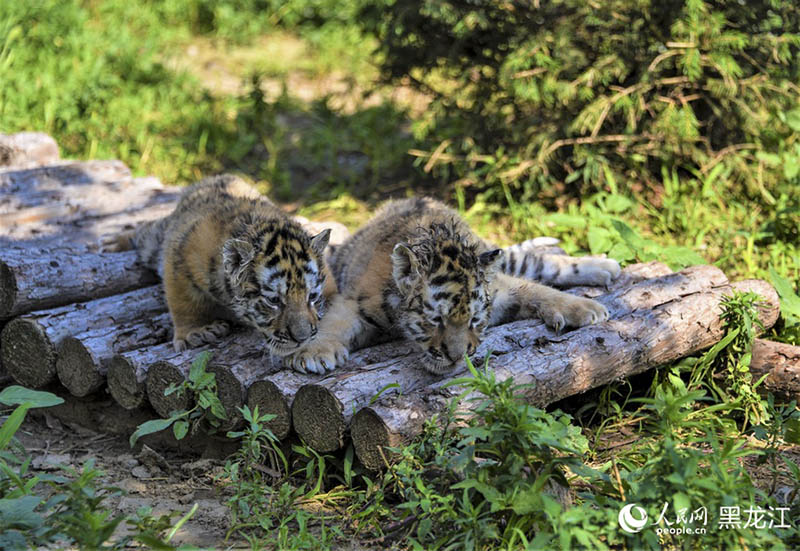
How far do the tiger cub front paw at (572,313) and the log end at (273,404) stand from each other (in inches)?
60.7

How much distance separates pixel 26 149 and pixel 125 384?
3.56 metres

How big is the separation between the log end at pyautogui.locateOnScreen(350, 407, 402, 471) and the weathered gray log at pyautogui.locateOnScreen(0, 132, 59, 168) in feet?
15.1

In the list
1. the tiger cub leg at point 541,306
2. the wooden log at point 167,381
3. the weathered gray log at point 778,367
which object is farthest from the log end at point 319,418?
the weathered gray log at point 778,367

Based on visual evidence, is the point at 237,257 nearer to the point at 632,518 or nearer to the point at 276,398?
the point at 276,398

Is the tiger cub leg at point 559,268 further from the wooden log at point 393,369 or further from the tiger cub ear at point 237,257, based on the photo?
the tiger cub ear at point 237,257

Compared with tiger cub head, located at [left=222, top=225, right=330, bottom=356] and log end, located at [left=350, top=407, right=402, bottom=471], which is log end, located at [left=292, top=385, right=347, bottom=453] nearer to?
log end, located at [left=350, top=407, right=402, bottom=471]

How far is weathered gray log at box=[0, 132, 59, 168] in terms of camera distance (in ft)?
24.1

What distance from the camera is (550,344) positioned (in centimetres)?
452

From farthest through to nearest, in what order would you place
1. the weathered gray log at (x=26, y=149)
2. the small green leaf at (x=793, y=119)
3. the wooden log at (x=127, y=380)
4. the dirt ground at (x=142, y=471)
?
the weathered gray log at (x=26, y=149) < the small green leaf at (x=793, y=119) < the wooden log at (x=127, y=380) < the dirt ground at (x=142, y=471)

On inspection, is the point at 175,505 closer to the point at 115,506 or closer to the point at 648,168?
the point at 115,506

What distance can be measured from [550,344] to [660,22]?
136 inches

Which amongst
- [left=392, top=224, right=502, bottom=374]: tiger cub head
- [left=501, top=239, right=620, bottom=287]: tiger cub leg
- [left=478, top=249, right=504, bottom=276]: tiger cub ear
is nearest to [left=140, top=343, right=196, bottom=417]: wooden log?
[left=392, top=224, right=502, bottom=374]: tiger cub head

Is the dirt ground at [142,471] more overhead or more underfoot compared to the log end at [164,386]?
more underfoot

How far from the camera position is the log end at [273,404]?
422 centimetres
